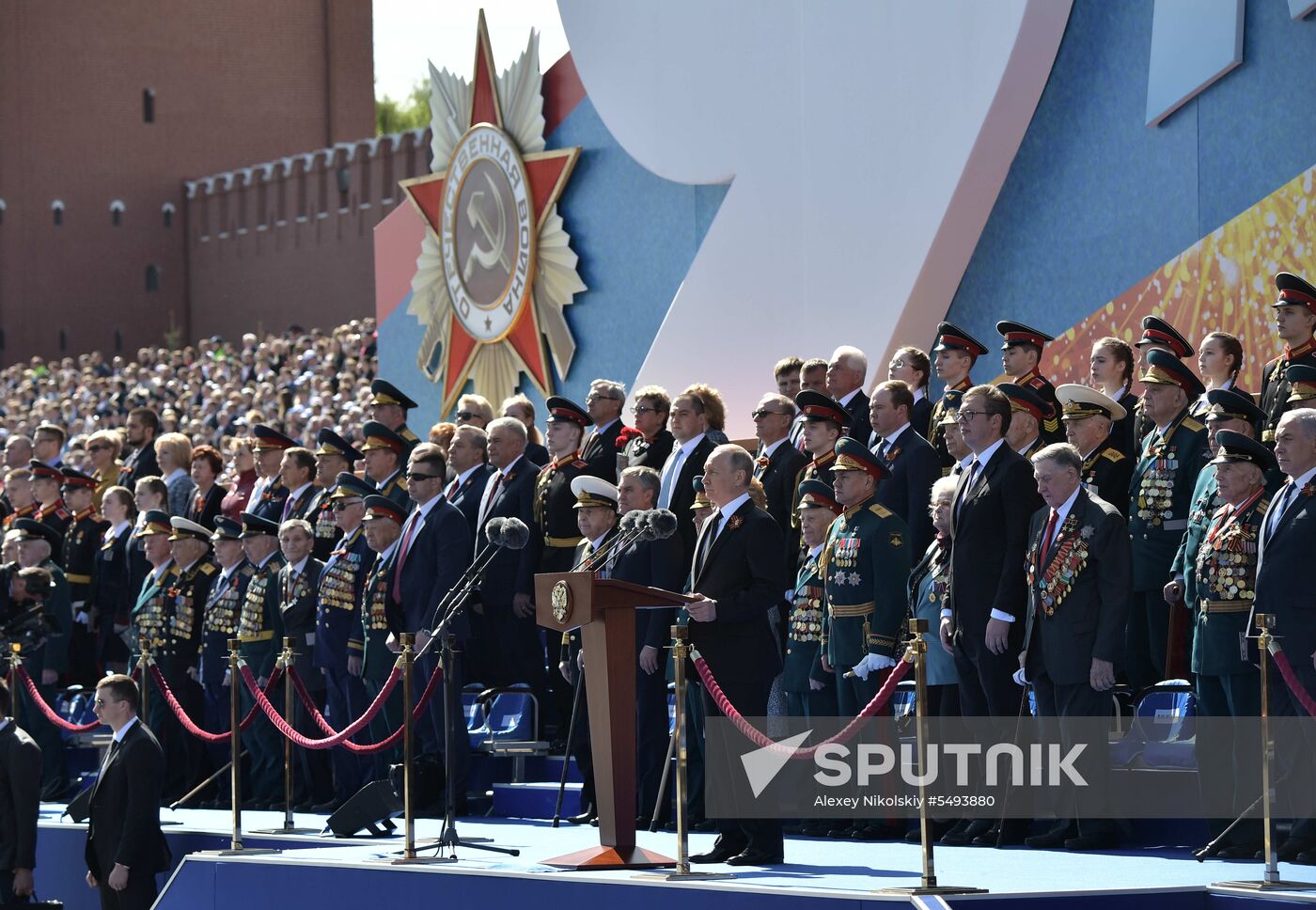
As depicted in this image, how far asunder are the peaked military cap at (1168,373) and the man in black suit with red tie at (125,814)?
4472 millimetres

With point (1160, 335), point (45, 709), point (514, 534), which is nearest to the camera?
point (514, 534)

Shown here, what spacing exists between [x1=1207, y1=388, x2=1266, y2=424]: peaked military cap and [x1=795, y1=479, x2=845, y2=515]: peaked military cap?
4.93ft

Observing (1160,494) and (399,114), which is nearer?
(1160,494)

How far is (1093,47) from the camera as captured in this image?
33.5ft

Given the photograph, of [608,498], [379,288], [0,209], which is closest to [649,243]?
[379,288]

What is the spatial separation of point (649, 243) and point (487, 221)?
1.85 m

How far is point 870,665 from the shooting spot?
7.45 metres

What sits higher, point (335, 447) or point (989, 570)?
point (335, 447)

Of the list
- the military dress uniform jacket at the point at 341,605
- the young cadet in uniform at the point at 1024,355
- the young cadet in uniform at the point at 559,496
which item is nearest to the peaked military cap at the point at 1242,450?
the young cadet in uniform at the point at 1024,355

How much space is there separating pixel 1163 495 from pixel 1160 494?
12 mm

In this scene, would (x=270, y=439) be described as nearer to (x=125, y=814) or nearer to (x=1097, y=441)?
(x=125, y=814)

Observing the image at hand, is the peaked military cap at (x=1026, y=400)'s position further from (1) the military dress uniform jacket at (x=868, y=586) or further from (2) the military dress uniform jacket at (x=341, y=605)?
(2) the military dress uniform jacket at (x=341, y=605)

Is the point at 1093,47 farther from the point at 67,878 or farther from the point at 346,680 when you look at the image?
the point at 67,878

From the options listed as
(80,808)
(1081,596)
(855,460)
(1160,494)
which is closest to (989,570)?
(1081,596)
